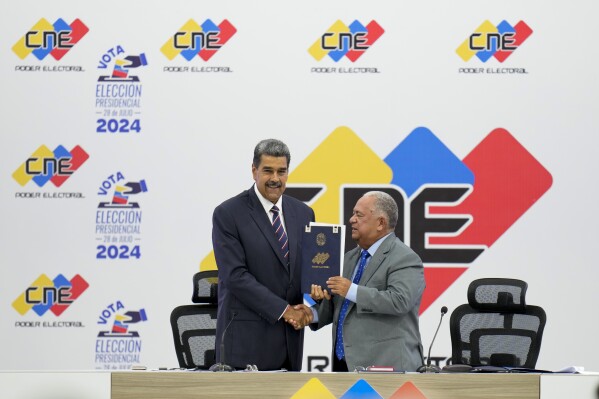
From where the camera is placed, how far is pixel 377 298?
4.46m

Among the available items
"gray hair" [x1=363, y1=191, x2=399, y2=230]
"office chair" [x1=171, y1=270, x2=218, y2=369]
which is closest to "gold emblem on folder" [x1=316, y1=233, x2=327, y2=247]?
"gray hair" [x1=363, y1=191, x2=399, y2=230]

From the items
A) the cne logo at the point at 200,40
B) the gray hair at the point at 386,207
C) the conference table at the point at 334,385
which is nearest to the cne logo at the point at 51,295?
the cne logo at the point at 200,40

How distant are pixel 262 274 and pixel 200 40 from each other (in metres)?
3.07

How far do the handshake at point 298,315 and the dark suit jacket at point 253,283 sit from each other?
5 cm

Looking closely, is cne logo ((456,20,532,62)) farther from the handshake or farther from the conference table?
the conference table

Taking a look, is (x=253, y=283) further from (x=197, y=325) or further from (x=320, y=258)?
(x=197, y=325)

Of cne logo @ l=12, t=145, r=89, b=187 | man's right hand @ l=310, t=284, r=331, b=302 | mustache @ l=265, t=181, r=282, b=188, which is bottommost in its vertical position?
man's right hand @ l=310, t=284, r=331, b=302

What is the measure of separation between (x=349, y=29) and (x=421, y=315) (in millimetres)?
2186

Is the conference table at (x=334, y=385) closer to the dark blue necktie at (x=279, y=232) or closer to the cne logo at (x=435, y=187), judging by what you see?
the dark blue necktie at (x=279, y=232)

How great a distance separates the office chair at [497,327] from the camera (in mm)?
5840

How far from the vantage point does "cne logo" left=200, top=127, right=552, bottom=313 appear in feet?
23.8

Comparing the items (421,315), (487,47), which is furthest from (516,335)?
(487,47)

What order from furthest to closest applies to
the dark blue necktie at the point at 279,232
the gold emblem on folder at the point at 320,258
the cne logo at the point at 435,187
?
1. the cne logo at the point at 435,187
2. the dark blue necktie at the point at 279,232
3. the gold emblem on folder at the point at 320,258

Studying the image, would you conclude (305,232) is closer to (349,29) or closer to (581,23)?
(349,29)
